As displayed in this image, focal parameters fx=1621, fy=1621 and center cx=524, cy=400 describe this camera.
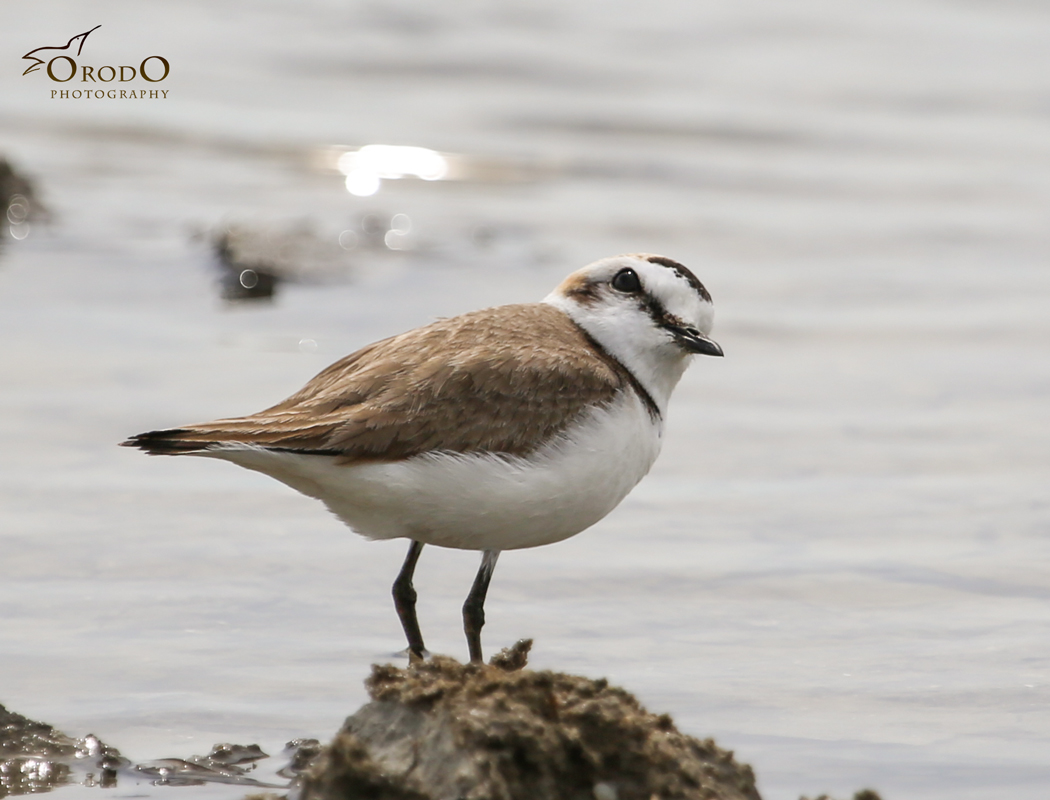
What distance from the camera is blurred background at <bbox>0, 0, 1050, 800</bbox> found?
231 inches

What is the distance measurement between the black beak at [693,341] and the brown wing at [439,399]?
0.87 feet

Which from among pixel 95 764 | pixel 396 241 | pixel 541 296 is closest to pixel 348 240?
pixel 396 241

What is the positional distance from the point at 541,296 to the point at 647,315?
4610 mm

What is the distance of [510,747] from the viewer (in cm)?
398

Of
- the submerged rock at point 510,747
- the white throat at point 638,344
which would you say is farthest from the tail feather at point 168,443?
the white throat at point 638,344

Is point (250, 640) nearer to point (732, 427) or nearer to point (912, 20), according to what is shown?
point (732, 427)

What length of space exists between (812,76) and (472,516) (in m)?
13.3

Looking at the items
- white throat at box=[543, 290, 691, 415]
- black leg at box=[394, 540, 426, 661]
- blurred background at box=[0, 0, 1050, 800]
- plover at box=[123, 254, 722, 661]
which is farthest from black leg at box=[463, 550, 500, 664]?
white throat at box=[543, 290, 691, 415]

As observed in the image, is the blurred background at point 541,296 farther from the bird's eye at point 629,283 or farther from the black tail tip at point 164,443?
the bird's eye at point 629,283

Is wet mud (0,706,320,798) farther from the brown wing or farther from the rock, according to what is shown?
the brown wing

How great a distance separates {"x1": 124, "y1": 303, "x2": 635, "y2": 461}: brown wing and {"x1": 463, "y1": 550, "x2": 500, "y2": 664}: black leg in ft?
1.87

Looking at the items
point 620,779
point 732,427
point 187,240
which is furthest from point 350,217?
point 620,779

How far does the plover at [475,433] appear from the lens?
529 centimetres

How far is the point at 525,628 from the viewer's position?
6.40 m
